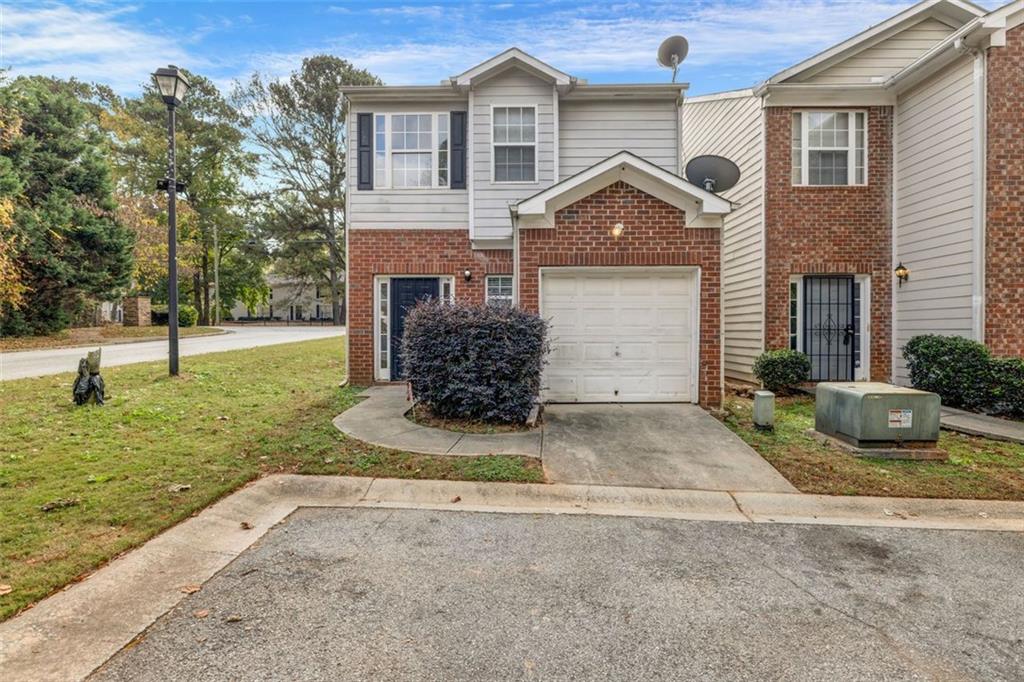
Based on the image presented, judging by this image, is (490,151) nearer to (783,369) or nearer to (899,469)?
(783,369)

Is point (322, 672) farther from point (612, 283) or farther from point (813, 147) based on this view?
point (813, 147)

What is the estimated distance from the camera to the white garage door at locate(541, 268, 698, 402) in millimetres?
8148

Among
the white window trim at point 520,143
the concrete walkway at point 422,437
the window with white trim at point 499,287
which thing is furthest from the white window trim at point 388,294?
the concrete walkway at point 422,437

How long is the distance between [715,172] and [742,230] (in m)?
2.69

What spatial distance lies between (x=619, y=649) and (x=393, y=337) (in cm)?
844

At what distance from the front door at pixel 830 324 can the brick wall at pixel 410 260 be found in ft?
20.0

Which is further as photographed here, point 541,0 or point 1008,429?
point 541,0

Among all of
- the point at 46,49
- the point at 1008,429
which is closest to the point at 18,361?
the point at 46,49

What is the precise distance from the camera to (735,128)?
1130 centimetres

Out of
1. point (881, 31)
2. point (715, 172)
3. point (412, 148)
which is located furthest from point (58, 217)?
point (881, 31)

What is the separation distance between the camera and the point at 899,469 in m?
5.51

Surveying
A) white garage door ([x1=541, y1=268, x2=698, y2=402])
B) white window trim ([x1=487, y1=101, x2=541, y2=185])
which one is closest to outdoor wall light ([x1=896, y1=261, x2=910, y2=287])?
white garage door ([x1=541, y1=268, x2=698, y2=402])

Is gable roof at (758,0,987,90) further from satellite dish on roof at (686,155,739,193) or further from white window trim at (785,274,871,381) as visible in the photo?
white window trim at (785,274,871,381)

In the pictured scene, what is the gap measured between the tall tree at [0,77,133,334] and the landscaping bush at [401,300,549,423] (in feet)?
59.3
